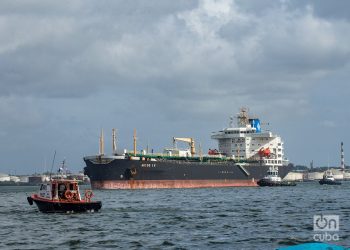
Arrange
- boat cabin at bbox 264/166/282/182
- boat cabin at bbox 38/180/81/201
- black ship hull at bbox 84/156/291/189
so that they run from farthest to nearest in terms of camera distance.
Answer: boat cabin at bbox 264/166/282/182 < black ship hull at bbox 84/156/291/189 < boat cabin at bbox 38/180/81/201

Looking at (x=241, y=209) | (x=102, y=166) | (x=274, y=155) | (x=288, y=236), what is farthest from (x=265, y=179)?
(x=288, y=236)

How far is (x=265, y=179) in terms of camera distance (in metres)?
125

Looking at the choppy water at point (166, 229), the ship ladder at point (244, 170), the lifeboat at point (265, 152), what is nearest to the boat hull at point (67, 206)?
the choppy water at point (166, 229)

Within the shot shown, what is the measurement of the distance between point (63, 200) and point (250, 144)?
92.6m

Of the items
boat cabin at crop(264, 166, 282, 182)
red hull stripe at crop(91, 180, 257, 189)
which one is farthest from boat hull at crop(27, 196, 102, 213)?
boat cabin at crop(264, 166, 282, 182)

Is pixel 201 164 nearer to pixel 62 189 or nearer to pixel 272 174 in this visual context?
pixel 272 174

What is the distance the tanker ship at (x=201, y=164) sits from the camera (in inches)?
4156

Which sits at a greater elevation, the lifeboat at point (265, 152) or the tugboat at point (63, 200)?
the lifeboat at point (265, 152)

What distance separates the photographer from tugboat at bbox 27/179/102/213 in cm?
5006

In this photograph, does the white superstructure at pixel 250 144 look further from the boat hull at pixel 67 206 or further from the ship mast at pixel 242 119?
the boat hull at pixel 67 206

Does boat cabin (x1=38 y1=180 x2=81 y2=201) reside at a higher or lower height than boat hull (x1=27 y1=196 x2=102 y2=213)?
higher

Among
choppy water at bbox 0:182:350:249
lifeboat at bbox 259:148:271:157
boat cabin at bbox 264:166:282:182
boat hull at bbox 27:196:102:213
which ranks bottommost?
choppy water at bbox 0:182:350:249

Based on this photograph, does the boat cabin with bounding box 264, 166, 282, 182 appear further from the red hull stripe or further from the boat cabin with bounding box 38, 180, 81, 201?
the boat cabin with bounding box 38, 180, 81, 201

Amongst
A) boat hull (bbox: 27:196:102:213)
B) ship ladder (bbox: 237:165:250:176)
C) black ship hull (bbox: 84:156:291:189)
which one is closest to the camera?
boat hull (bbox: 27:196:102:213)
